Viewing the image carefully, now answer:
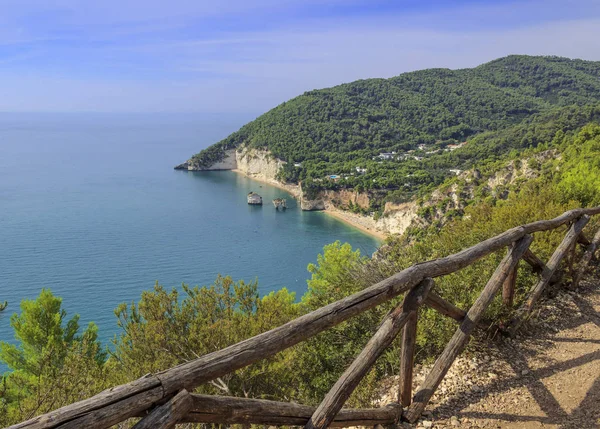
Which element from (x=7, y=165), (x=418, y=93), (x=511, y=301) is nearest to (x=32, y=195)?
(x=7, y=165)

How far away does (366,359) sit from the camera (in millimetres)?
3041

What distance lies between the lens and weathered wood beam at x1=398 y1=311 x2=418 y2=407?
3.39m

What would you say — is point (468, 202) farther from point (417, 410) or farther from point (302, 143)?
point (302, 143)


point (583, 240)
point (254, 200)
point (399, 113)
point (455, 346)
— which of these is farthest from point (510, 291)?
point (399, 113)

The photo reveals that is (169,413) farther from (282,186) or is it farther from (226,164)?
(226,164)

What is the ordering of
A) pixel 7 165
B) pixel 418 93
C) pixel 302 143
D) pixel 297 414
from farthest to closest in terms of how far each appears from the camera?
pixel 418 93
pixel 7 165
pixel 302 143
pixel 297 414

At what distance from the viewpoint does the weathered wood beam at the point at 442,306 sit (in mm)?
3537

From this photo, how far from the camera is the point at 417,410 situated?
11.7 ft

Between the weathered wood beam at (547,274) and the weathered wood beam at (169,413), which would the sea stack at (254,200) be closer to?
the weathered wood beam at (547,274)

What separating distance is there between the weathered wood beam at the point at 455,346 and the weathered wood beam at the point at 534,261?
0.71 meters

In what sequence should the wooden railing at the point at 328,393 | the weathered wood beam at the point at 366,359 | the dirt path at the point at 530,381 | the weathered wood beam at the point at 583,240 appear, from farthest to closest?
the weathered wood beam at the point at 583,240 → the dirt path at the point at 530,381 → the weathered wood beam at the point at 366,359 → the wooden railing at the point at 328,393

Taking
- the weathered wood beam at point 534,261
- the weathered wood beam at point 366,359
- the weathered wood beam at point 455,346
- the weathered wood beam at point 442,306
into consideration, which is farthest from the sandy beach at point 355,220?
the weathered wood beam at point 366,359

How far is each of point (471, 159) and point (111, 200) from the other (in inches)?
2332

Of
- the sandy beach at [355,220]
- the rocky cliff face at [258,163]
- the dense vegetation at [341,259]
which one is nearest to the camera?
the dense vegetation at [341,259]
